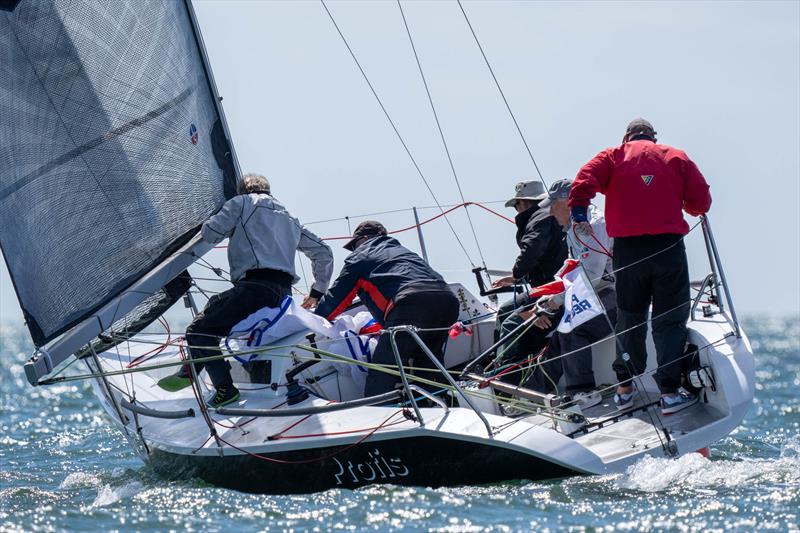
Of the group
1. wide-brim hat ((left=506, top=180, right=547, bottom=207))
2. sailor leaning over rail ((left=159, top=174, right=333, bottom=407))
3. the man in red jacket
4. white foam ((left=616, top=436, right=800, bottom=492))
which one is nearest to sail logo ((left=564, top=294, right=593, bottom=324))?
the man in red jacket

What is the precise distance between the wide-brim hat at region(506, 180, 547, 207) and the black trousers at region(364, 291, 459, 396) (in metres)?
0.89

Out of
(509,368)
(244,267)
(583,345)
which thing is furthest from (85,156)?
(583,345)

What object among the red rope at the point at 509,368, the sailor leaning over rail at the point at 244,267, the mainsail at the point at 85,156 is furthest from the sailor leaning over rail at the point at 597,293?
the mainsail at the point at 85,156

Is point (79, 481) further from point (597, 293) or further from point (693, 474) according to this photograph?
point (693, 474)

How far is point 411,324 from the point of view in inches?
266

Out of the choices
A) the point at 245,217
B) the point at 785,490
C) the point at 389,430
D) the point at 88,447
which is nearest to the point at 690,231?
the point at 785,490

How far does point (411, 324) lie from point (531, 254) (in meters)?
0.96

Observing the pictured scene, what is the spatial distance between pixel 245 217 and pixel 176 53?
1.30 meters

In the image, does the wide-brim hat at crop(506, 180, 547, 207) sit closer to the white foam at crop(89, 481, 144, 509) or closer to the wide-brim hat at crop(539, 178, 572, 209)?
the wide-brim hat at crop(539, 178, 572, 209)

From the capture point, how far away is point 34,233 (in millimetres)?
6930

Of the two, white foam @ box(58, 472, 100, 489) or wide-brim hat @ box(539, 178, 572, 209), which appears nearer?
wide-brim hat @ box(539, 178, 572, 209)

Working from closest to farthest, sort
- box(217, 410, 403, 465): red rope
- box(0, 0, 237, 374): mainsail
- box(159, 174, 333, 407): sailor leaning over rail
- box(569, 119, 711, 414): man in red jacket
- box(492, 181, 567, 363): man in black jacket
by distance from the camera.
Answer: box(217, 410, 403, 465): red rope < box(569, 119, 711, 414): man in red jacket < box(159, 174, 333, 407): sailor leaning over rail < box(0, 0, 237, 374): mainsail < box(492, 181, 567, 363): man in black jacket

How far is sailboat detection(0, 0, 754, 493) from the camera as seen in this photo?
19.2 feet

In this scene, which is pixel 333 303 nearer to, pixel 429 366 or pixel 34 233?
pixel 429 366
